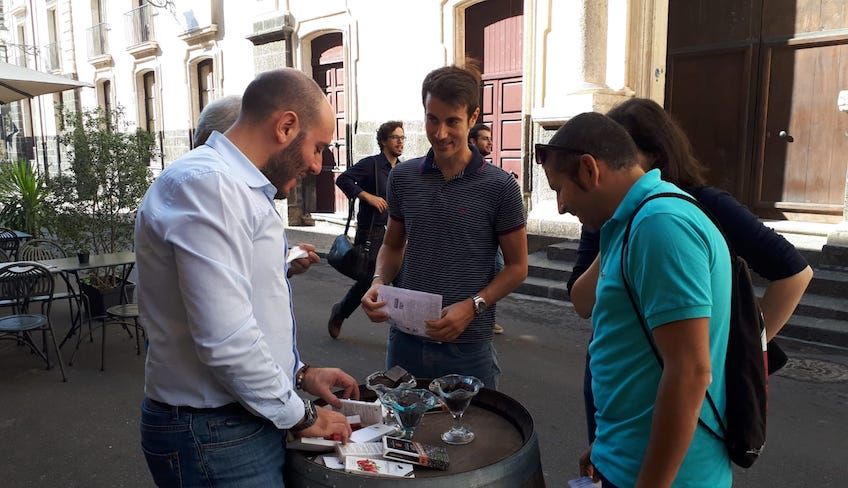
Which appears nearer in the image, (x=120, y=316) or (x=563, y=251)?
(x=120, y=316)

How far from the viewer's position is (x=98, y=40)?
1958cm

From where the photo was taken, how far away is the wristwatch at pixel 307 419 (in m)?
1.56

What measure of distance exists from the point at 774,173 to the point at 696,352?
23.0 feet

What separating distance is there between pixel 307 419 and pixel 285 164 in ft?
2.05

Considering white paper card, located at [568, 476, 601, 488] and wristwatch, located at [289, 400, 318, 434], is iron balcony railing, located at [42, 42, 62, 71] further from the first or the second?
white paper card, located at [568, 476, 601, 488]

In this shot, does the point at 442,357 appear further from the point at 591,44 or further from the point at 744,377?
the point at 591,44

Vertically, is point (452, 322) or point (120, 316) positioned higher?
point (452, 322)

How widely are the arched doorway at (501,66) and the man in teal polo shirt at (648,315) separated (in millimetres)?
7606

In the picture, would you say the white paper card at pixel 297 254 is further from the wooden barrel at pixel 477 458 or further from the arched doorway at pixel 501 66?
the arched doorway at pixel 501 66

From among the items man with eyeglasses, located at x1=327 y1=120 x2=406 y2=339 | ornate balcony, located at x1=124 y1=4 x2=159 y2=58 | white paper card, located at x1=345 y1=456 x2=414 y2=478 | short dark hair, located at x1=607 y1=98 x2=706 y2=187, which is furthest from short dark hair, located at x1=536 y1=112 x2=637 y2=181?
ornate balcony, located at x1=124 y1=4 x2=159 y2=58

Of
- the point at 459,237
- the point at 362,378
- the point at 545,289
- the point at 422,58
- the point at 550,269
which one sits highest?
the point at 422,58

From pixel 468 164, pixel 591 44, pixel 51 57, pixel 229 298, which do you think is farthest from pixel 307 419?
pixel 51 57

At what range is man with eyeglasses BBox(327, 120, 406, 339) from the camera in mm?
5551

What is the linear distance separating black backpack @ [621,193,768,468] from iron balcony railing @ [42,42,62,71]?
24945 millimetres
